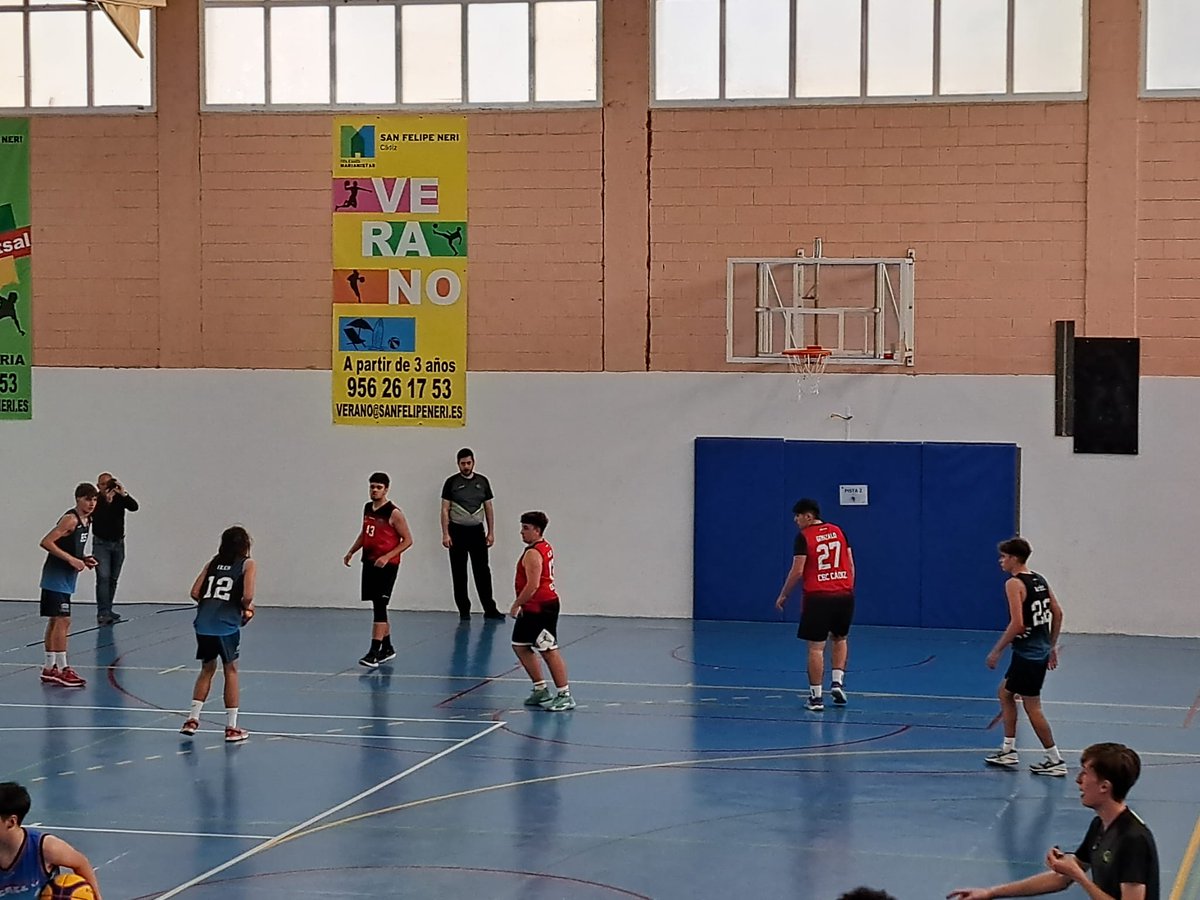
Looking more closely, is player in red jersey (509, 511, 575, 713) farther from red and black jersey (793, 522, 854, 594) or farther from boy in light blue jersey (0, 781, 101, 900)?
boy in light blue jersey (0, 781, 101, 900)

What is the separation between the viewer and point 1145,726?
1519 cm

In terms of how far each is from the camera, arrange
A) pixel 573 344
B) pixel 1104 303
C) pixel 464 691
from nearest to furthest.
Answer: pixel 464 691, pixel 1104 303, pixel 573 344

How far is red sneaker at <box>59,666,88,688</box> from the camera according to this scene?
1689cm

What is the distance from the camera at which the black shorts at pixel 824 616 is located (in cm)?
1562

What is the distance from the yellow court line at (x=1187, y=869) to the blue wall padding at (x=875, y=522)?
11.1m

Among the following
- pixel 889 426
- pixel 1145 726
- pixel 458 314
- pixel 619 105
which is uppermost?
pixel 619 105

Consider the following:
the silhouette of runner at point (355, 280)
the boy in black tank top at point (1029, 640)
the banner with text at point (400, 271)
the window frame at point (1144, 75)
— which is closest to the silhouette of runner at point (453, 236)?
the banner with text at point (400, 271)

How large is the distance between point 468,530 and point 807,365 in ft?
17.5

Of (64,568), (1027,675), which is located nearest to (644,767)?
(1027,675)

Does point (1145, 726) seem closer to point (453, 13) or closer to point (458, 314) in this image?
point (458, 314)

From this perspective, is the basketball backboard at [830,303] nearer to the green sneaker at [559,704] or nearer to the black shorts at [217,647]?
the green sneaker at [559,704]

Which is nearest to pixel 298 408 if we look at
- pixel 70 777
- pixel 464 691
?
pixel 464 691

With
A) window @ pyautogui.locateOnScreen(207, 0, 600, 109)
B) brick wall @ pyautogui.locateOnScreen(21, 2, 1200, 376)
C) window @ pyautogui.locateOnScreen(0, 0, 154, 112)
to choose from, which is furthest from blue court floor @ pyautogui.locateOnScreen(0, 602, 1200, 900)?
window @ pyautogui.locateOnScreen(0, 0, 154, 112)

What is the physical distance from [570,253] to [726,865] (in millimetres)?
14002
